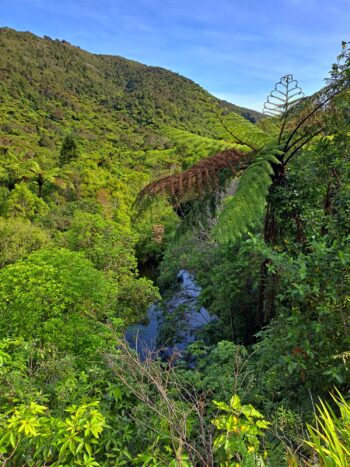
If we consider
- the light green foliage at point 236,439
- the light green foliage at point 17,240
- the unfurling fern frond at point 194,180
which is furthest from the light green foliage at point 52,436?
the light green foliage at point 17,240

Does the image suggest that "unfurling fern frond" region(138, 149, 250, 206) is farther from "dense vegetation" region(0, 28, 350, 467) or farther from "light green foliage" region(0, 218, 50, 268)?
"light green foliage" region(0, 218, 50, 268)

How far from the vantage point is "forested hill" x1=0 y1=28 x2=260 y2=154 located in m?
39.0

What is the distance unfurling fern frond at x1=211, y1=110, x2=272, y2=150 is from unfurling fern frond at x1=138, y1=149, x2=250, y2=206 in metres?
0.31

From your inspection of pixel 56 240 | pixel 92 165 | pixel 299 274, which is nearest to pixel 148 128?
pixel 92 165

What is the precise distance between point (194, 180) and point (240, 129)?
0.96 meters

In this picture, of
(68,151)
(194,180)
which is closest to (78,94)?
(68,151)

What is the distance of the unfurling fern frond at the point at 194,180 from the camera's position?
341 cm

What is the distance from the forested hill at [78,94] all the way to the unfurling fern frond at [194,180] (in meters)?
22.6

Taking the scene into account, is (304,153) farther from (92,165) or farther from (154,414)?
(92,165)

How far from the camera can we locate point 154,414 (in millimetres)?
1951

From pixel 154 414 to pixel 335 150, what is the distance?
3.33 metres

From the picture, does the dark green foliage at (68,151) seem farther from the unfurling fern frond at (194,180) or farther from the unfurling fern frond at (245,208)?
the unfurling fern frond at (245,208)

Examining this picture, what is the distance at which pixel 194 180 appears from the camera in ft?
11.2

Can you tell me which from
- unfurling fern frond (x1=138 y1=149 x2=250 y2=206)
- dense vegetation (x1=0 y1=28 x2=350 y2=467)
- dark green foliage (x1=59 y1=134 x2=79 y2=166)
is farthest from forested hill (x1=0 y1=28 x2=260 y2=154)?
unfurling fern frond (x1=138 y1=149 x2=250 y2=206)
